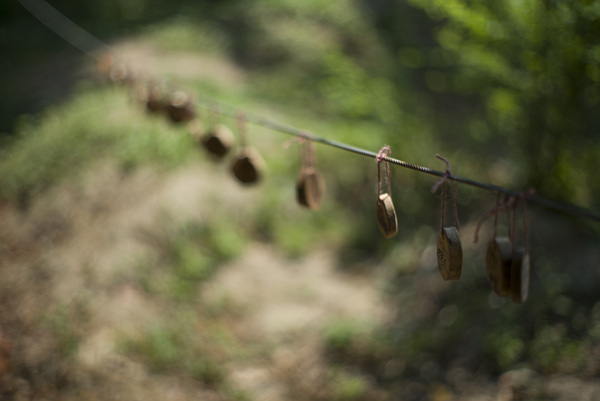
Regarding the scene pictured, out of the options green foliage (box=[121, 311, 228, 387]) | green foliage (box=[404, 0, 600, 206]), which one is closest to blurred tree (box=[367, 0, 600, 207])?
green foliage (box=[404, 0, 600, 206])

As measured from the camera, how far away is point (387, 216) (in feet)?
5.72

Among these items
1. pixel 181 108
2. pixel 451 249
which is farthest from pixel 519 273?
pixel 181 108

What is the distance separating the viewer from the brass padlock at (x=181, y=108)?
3418 mm

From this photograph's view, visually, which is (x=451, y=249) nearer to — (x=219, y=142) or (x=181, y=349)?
(x=219, y=142)

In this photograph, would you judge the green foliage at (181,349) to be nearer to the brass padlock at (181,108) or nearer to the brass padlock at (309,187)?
the brass padlock at (181,108)

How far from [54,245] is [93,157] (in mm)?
1446

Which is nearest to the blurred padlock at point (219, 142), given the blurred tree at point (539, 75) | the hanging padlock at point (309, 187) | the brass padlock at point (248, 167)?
the brass padlock at point (248, 167)

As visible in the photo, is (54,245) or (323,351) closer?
(323,351)

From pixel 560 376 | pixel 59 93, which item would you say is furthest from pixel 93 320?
pixel 59 93

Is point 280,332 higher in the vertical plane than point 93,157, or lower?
lower

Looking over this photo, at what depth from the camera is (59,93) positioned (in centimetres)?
780

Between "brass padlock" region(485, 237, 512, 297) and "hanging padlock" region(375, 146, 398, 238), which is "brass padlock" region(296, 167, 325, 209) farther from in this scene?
"brass padlock" region(485, 237, 512, 297)

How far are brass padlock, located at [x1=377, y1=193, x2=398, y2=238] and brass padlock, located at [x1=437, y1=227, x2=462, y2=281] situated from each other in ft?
0.53

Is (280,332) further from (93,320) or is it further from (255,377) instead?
(93,320)
